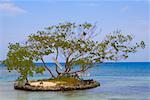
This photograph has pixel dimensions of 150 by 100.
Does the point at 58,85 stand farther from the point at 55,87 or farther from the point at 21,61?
the point at 21,61

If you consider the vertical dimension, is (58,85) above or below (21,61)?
below

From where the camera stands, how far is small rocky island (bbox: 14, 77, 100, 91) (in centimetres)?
2009

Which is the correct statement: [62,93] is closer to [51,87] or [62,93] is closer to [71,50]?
[51,87]

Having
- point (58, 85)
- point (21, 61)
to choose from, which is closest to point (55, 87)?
point (58, 85)

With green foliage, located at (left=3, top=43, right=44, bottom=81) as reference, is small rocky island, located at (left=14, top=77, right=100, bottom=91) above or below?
below

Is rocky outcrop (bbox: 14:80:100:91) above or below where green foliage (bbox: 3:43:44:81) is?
below

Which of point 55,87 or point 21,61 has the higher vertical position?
point 21,61

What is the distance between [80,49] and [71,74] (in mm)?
1317

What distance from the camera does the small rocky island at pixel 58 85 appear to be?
65.9ft

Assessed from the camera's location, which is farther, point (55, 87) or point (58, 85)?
point (58, 85)

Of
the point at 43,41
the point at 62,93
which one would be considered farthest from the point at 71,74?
the point at 62,93

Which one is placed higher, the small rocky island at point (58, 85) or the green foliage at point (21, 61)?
the green foliage at point (21, 61)

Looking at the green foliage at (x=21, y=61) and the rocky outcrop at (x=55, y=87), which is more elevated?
the green foliage at (x=21, y=61)

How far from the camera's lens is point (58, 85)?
20.4 metres
